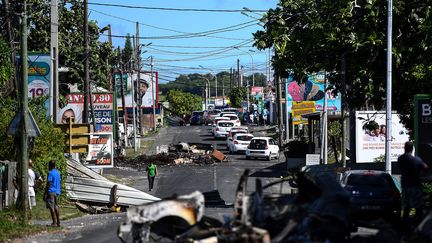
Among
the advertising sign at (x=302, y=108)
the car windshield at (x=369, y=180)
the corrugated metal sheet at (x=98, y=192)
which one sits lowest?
the corrugated metal sheet at (x=98, y=192)

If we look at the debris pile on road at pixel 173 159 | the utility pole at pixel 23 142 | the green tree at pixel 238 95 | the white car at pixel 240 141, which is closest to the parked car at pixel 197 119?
the green tree at pixel 238 95

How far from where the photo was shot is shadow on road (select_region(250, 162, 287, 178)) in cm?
4212

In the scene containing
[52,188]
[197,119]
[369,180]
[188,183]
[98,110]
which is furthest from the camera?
[197,119]

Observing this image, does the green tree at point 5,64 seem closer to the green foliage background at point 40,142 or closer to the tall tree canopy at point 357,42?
the green foliage background at point 40,142

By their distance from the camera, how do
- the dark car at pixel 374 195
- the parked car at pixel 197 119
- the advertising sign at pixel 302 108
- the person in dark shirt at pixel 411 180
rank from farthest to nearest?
1. the parked car at pixel 197 119
2. the advertising sign at pixel 302 108
3. the dark car at pixel 374 195
4. the person in dark shirt at pixel 411 180

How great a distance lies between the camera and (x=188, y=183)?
Result: 1508 inches

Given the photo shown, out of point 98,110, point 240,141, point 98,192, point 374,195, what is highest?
point 98,110

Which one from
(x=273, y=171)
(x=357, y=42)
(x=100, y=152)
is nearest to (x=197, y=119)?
(x=273, y=171)

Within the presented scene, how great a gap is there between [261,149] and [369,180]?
115ft

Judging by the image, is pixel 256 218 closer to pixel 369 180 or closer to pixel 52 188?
pixel 369 180

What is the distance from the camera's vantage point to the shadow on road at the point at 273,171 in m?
42.1

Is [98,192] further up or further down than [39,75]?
further down

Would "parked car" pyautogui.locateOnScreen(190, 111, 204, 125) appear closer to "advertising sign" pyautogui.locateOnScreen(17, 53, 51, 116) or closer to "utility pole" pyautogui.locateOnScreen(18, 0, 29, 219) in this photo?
"advertising sign" pyautogui.locateOnScreen(17, 53, 51, 116)

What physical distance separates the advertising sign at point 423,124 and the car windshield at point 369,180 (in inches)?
194
